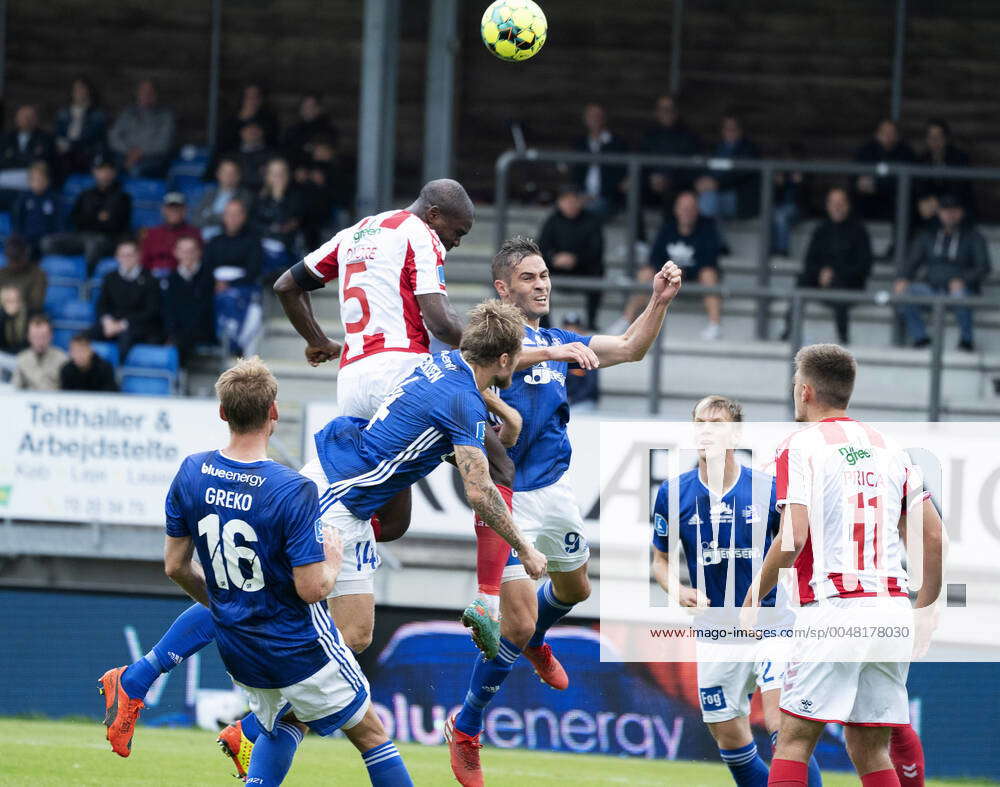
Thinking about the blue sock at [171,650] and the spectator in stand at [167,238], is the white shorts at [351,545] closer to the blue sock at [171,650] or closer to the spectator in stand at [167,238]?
the blue sock at [171,650]

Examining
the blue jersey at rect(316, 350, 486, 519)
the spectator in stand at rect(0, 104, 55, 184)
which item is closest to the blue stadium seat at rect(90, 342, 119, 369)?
the spectator in stand at rect(0, 104, 55, 184)

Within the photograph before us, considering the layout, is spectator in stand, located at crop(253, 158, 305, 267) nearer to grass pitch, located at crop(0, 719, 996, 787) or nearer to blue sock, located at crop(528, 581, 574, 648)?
grass pitch, located at crop(0, 719, 996, 787)

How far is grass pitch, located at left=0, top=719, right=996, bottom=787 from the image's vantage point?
26.2ft

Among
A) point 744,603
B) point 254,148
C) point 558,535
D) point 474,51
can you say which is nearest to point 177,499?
point 558,535

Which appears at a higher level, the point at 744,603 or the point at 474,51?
the point at 474,51

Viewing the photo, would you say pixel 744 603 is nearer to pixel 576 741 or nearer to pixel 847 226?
pixel 576 741

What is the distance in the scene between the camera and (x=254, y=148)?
55.4 ft

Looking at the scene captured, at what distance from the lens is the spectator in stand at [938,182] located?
14.8 m

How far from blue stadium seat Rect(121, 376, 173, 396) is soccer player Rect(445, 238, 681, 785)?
735 cm

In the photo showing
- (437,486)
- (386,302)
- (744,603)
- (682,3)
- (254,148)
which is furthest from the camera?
(682,3)

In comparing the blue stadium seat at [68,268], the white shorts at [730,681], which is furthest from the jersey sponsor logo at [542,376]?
the blue stadium seat at [68,268]

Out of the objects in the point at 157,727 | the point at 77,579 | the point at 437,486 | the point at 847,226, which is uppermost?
the point at 847,226

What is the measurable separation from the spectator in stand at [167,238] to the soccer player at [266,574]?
9.65 meters

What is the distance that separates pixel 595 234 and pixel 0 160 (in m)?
7.25
